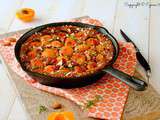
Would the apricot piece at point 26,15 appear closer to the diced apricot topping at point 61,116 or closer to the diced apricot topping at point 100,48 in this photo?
the diced apricot topping at point 100,48

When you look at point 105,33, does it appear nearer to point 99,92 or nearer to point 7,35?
point 99,92

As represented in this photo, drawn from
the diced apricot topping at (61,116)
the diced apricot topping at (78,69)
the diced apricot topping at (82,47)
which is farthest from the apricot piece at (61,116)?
the diced apricot topping at (82,47)

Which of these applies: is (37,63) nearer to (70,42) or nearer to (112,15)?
(70,42)

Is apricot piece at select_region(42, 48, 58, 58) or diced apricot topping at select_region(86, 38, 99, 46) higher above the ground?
diced apricot topping at select_region(86, 38, 99, 46)

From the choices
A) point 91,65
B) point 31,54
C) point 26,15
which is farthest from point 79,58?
point 26,15

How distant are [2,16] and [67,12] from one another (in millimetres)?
300

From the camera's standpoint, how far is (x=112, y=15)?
171cm

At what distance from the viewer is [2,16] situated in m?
1.72

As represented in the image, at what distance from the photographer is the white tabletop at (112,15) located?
4.94 ft

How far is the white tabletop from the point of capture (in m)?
1.51

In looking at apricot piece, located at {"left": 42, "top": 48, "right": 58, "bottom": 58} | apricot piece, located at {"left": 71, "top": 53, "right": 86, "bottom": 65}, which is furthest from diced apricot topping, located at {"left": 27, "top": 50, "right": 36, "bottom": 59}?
apricot piece, located at {"left": 71, "top": 53, "right": 86, "bottom": 65}

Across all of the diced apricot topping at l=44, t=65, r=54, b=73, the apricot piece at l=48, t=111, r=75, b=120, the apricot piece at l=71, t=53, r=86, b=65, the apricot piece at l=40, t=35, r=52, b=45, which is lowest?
the apricot piece at l=48, t=111, r=75, b=120

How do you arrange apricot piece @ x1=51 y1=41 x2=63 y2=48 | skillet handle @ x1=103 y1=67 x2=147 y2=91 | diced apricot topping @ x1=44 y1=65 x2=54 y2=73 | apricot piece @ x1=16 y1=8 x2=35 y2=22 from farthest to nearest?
apricot piece @ x1=16 y1=8 x2=35 y2=22
apricot piece @ x1=51 y1=41 x2=63 y2=48
diced apricot topping @ x1=44 y1=65 x2=54 y2=73
skillet handle @ x1=103 y1=67 x2=147 y2=91

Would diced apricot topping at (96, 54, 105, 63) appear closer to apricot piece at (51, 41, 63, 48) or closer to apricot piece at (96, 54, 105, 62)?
apricot piece at (96, 54, 105, 62)
